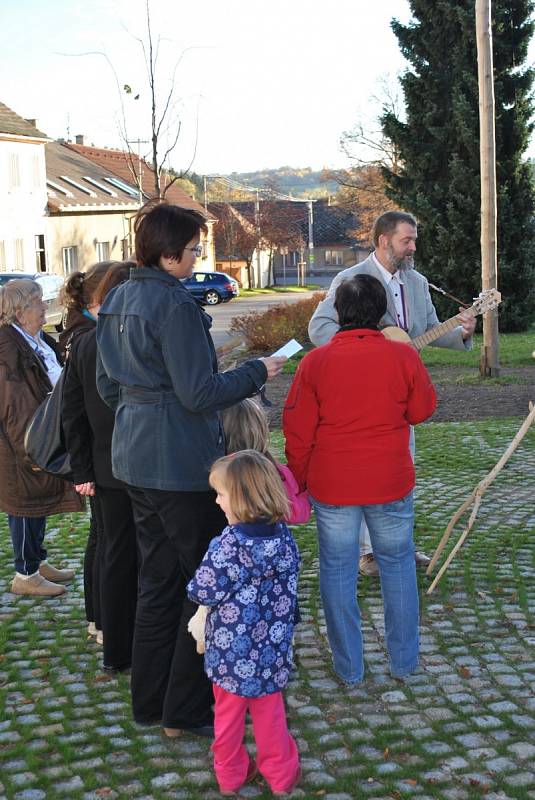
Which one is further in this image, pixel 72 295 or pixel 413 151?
pixel 413 151

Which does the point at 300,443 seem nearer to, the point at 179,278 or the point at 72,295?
the point at 179,278

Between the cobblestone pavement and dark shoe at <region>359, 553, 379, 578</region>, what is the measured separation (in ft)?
0.32

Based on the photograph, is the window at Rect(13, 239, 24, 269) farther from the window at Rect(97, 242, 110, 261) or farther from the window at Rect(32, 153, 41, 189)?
the window at Rect(97, 242, 110, 261)

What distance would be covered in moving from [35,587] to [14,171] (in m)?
34.4

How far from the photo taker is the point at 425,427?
12.3 m

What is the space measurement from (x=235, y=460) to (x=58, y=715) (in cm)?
164

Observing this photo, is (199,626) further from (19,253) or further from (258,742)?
(19,253)

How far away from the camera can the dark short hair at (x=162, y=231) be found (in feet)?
12.4

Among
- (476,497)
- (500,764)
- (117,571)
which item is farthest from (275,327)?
(500,764)

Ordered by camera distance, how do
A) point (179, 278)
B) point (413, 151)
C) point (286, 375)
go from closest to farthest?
point (179, 278) < point (286, 375) < point (413, 151)

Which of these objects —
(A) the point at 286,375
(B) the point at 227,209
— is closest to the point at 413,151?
(A) the point at 286,375

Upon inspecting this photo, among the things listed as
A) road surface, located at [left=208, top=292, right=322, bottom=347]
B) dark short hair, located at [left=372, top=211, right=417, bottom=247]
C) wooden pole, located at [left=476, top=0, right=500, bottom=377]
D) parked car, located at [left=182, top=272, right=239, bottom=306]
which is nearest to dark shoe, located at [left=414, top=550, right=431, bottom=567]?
dark short hair, located at [left=372, top=211, right=417, bottom=247]

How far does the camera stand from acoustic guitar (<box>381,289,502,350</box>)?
17.9 feet

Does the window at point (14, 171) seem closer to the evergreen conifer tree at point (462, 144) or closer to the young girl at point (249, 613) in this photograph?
the evergreen conifer tree at point (462, 144)
